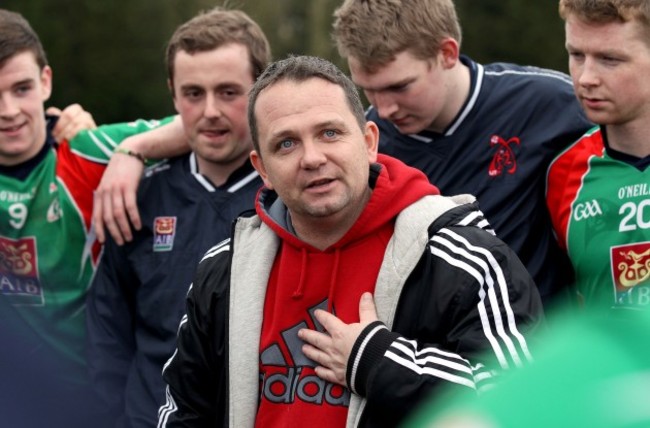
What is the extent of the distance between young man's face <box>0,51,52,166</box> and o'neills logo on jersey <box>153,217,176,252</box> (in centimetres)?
85

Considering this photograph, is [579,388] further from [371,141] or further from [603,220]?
[603,220]

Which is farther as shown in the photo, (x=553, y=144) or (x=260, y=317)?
(x=553, y=144)

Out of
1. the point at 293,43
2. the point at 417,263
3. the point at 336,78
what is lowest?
the point at 417,263

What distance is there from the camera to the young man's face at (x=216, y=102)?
13.7 feet

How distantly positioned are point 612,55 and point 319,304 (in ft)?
4.28

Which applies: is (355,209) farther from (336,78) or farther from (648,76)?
(648,76)

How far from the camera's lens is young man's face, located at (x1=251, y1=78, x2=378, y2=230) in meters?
3.04

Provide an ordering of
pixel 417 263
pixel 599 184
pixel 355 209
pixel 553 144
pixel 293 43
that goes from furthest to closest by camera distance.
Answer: pixel 293 43, pixel 553 144, pixel 599 184, pixel 355 209, pixel 417 263

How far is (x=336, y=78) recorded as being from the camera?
3.16 m

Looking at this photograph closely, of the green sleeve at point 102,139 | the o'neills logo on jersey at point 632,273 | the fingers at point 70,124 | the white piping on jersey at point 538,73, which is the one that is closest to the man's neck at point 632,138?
the o'neills logo on jersey at point 632,273

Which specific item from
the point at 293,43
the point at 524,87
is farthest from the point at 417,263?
the point at 293,43

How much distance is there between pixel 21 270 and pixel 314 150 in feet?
6.59

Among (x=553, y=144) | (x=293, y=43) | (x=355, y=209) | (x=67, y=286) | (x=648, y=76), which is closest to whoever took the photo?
(x=355, y=209)

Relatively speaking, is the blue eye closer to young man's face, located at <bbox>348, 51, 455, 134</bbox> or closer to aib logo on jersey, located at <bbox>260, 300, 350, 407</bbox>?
aib logo on jersey, located at <bbox>260, 300, 350, 407</bbox>
